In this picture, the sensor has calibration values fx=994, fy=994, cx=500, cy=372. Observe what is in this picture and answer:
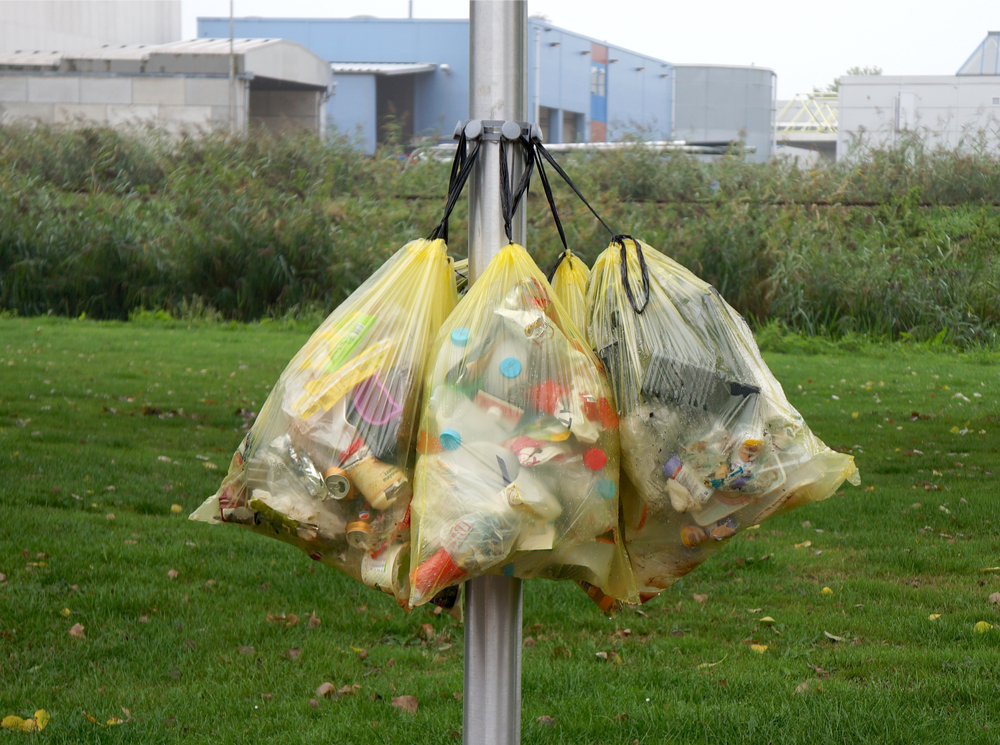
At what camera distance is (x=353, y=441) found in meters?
1.56

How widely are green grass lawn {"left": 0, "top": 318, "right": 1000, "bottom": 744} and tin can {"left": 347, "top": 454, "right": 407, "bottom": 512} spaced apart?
176 cm

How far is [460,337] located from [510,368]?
97 millimetres

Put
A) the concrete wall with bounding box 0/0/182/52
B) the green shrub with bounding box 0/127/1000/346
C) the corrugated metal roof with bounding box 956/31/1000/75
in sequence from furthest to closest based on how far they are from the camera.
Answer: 1. the concrete wall with bounding box 0/0/182/52
2. the corrugated metal roof with bounding box 956/31/1000/75
3. the green shrub with bounding box 0/127/1000/346

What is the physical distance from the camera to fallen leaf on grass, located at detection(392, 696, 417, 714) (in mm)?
3254

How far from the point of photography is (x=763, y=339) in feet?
38.8

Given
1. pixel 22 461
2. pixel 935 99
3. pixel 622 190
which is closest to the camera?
pixel 22 461

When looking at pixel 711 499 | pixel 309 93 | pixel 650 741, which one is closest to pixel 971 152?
pixel 650 741

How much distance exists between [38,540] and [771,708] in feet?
11.0

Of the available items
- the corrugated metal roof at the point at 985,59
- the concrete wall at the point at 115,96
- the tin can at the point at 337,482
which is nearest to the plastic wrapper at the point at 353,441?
the tin can at the point at 337,482

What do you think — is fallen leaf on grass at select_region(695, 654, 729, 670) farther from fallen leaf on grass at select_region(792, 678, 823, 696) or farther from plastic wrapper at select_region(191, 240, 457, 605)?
plastic wrapper at select_region(191, 240, 457, 605)

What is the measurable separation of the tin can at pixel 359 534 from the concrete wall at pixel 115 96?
24065 mm

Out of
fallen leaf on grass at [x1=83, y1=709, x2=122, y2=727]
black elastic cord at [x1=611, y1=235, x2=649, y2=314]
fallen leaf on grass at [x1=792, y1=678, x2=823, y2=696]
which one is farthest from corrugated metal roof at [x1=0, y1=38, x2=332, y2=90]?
black elastic cord at [x1=611, y1=235, x2=649, y2=314]

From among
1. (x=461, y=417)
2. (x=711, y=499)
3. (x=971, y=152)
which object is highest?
(x=971, y=152)

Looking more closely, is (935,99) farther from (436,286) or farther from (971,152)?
(436,286)
